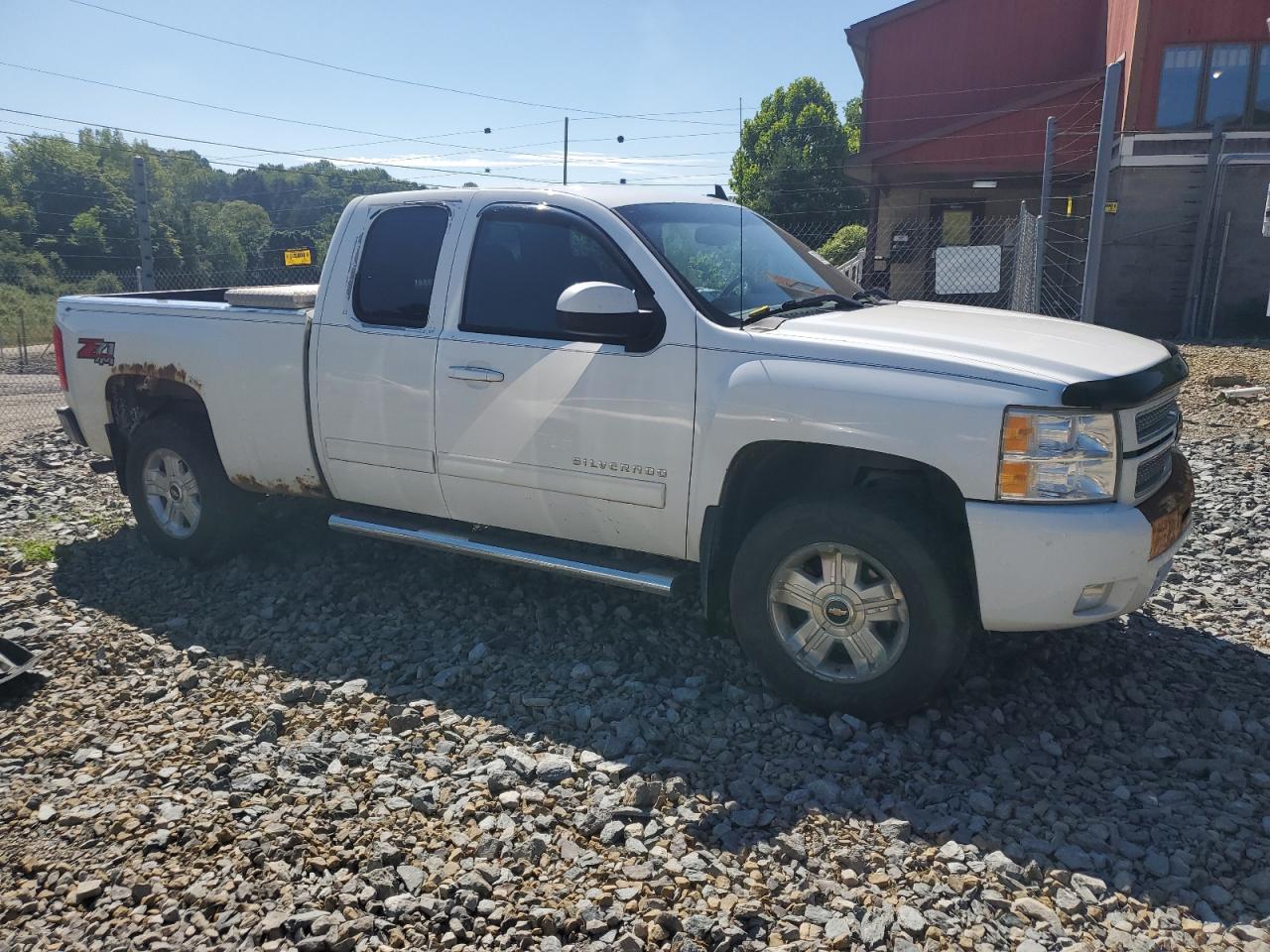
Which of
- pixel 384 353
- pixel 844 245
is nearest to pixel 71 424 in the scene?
pixel 384 353

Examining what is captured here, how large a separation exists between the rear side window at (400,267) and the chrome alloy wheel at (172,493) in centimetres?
164

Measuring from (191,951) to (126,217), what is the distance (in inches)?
1890

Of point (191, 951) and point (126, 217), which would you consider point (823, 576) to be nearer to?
point (191, 951)

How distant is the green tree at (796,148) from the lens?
4206 centimetres

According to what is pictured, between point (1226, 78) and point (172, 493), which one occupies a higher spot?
point (1226, 78)

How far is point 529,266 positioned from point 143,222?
8433 millimetres

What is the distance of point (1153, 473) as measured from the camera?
386 centimetres

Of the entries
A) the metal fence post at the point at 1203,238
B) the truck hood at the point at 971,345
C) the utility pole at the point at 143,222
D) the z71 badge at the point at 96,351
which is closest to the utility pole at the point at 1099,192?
the truck hood at the point at 971,345

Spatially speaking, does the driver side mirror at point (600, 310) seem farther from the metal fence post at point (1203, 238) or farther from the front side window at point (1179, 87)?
the front side window at point (1179, 87)

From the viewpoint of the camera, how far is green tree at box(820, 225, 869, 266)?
31747 millimetres

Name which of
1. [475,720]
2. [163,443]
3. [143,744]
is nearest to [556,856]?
[475,720]

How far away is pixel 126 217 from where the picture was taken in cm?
4412

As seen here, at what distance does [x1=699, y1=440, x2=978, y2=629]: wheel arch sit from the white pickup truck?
1 cm

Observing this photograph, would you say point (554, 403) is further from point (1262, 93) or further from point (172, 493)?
point (1262, 93)
